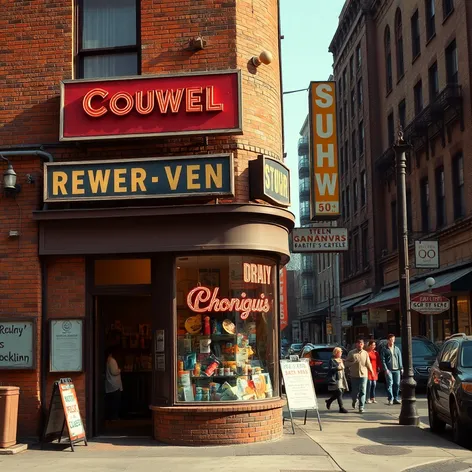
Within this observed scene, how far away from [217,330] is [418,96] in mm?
27365

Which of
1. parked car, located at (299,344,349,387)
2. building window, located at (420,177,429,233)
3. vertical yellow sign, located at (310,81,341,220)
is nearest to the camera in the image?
vertical yellow sign, located at (310,81,341,220)

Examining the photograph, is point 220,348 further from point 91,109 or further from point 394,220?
point 394,220

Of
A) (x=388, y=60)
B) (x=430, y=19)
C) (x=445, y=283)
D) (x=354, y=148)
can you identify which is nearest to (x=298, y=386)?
(x=445, y=283)

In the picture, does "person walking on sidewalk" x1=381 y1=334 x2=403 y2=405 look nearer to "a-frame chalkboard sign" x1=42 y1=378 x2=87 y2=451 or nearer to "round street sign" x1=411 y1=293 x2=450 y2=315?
"round street sign" x1=411 y1=293 x2=450 y2=315

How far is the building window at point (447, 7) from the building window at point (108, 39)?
21145 millimetres

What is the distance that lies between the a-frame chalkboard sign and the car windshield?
6345 mm

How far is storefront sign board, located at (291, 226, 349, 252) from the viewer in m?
16.5

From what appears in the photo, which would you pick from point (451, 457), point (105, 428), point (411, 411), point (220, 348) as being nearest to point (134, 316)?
point (105, 428)

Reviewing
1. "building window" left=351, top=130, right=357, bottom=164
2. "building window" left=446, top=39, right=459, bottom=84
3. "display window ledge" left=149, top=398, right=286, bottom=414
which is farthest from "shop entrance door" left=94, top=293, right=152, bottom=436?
"building window" left=351, top=130, right=357, bottom=164

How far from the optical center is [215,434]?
38.5 feet

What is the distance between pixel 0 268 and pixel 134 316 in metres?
4.25

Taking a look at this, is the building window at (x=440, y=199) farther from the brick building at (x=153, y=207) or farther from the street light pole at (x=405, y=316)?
the brick building at (x=153, y=207)

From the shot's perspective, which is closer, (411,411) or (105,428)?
(105,428)

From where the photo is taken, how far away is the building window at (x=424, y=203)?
1371 inches
